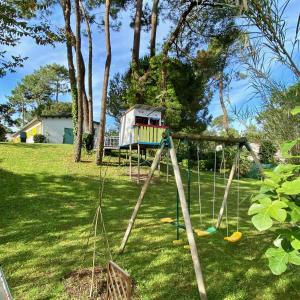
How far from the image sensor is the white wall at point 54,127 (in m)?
32.4

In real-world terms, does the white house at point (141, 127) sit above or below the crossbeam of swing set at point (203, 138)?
above

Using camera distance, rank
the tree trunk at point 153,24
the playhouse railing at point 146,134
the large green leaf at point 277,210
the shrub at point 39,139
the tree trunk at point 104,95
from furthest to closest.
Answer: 1. the shrub at point 39,139
2. the tree trunk at point 153,24
3. the tree trunk at point 104,95
4. the playhouse railing at point 146,134
5. the large green leaf at point 277,210

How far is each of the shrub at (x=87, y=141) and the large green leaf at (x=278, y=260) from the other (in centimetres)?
1490

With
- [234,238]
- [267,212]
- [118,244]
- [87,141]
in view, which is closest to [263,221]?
[267,212]

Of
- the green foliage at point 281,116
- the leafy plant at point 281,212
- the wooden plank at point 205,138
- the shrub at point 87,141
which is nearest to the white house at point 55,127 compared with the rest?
the shrub at point 87,141

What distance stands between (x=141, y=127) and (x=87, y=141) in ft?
13.6

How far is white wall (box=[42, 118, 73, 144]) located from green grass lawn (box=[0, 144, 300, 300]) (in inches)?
880

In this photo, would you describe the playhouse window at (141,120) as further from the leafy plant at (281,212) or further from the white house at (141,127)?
the leafy plant at (281,212)

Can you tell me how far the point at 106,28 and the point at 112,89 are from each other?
368 inches

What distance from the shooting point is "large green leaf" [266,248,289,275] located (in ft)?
4.05

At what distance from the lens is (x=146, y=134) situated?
1295cm

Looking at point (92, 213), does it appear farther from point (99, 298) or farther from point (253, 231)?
point (99, 298)

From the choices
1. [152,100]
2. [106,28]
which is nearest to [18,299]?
[106,28]

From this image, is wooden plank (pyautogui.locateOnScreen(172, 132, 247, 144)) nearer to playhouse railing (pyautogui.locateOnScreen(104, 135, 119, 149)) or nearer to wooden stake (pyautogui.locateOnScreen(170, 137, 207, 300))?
wooden stake (pyautogui.locateOnScreen(170, 137, 207, 300))
